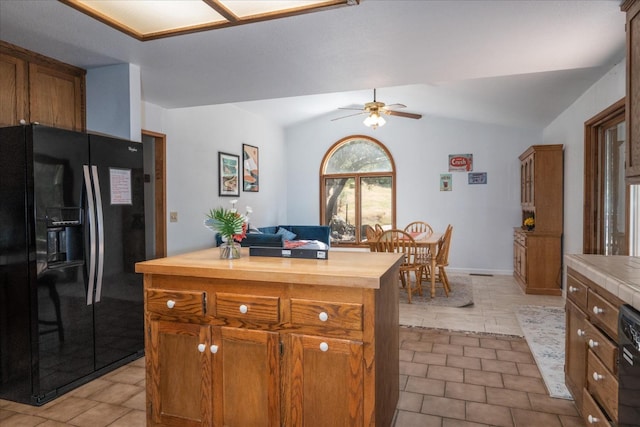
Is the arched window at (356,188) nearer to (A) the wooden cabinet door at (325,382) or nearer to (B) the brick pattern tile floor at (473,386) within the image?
(B) the brick pattern tile floor at (473,386)

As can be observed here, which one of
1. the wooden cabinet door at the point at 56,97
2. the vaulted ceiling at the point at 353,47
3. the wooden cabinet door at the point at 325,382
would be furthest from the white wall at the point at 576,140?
the wooden cabinet door at the point at 56,97

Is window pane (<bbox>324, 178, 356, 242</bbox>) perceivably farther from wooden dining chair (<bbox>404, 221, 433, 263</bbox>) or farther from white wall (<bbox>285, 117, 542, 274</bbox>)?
wooden dining chair (<bbox>404, 221, 433, 263</bbox>)

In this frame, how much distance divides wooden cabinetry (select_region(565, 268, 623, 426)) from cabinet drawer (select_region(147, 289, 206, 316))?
5.98ft

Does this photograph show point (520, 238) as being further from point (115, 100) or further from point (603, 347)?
point (115, 100)

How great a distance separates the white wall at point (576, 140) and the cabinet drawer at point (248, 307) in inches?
133

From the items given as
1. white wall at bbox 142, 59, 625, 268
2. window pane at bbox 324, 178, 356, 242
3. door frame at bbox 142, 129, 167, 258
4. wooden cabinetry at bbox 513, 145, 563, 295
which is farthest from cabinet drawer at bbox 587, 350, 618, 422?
window pane at bbox 324, 178, 356, 242

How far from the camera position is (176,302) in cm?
202

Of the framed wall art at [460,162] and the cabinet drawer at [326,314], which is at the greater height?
the framed wall art at [460,162]

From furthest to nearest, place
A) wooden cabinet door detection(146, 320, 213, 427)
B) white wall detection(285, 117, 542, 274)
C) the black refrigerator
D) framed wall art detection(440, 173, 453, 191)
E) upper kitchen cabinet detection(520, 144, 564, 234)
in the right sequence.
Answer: framed wall art detection(440, 173, 453, 191), white wall detection(285, 117, 542, 274), upper kitchen cabinet detection(520, 144, 564, 234), the black refrigerator, wooden cabinet door detection(146, 320, 213, 427)

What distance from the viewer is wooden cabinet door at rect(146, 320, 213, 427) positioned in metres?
1.98

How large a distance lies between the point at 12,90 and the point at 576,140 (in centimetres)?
550

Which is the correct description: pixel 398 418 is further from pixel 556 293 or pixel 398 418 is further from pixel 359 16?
pixel 556 293

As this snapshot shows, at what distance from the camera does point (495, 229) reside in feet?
23.0

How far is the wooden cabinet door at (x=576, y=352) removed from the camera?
2.12 m
